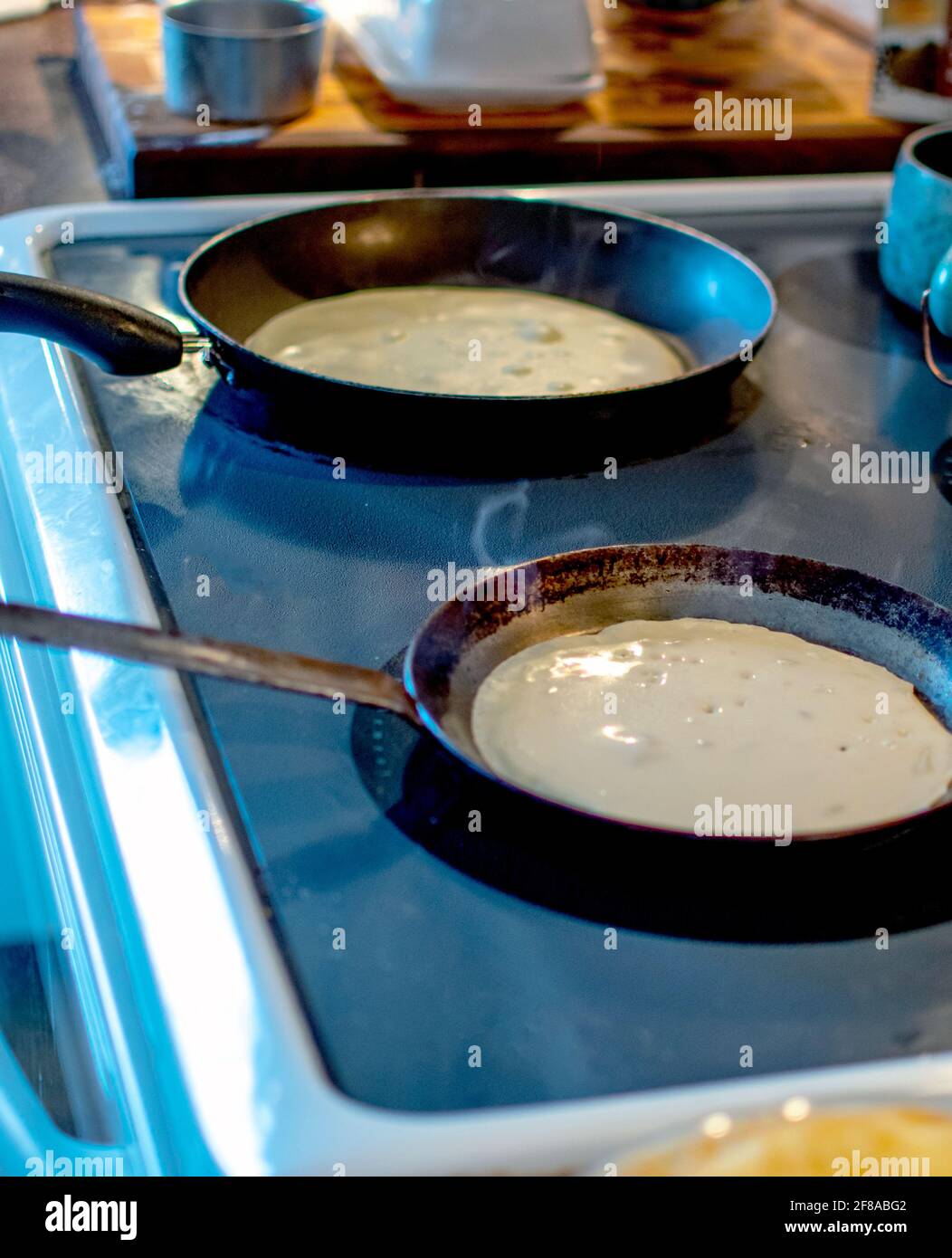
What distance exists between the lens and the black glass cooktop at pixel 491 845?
1.57ft

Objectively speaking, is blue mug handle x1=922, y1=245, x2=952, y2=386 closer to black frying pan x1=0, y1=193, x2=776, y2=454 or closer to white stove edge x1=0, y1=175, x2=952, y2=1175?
black frying pan x1=0, y1=193, x2=776, y2=454

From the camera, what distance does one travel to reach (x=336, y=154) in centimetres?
124

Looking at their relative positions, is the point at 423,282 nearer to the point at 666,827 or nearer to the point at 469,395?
the point at 469,395

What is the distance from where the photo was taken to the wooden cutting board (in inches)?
48.3

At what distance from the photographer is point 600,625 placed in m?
0.65

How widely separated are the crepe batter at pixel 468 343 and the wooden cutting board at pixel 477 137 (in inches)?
10.2

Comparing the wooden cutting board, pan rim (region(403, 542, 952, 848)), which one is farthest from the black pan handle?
the wooden cutting board

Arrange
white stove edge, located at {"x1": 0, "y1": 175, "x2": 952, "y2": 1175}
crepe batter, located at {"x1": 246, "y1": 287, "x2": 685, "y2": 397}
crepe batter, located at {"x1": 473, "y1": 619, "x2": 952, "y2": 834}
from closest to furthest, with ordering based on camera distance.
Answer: white stove edge, located at {"x1": 0, "y1": 175, "x2": 952, "y2": 1175} → crepe batter, located at {"x1": 473, "y1": 619, "x2": 952, "y2": 834} → crepe batter, located at {"x1": 246, "y1": 287, "x2": 685, "y2": 397}

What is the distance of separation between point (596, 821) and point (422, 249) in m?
0.68

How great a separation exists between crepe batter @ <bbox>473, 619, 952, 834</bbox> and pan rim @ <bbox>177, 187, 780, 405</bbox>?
8.2 inches

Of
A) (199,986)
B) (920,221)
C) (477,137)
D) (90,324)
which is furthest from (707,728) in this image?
(477,137)

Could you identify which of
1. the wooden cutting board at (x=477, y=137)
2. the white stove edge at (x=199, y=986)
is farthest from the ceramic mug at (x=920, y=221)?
the white stove edge at (x=199, y=986)

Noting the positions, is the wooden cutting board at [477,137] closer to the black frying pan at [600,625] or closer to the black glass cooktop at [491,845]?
the black glass cooktop at [491,845]

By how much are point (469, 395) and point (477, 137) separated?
20.2 inches
